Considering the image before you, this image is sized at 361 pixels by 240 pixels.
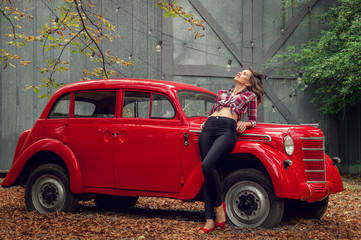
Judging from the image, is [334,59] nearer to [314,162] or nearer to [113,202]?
[314,162]

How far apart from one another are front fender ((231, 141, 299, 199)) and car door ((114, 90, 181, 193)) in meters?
1.02

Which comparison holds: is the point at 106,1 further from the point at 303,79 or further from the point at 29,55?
the point at 303,79

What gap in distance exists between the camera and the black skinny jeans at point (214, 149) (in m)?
5.38

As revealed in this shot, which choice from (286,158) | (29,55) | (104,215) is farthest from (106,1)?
(286,158)

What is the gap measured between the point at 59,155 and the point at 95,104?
83 cm

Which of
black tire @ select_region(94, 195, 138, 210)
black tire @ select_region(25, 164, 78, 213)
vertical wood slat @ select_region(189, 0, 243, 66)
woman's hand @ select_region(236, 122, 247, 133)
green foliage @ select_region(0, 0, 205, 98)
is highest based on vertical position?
vertical wood slat @ select_region(189, 0, 243, 66)

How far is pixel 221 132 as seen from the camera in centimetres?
549

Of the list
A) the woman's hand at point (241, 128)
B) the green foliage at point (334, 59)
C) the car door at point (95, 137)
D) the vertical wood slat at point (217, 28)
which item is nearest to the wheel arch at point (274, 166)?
the woman's hand at point (241, 128)

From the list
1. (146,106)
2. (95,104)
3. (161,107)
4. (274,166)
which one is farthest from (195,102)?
(274,166)

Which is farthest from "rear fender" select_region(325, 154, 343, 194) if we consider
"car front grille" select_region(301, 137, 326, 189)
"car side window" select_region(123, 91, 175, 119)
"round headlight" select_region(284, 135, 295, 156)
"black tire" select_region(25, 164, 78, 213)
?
"black tire" select_region(25, 164, 78, 213)

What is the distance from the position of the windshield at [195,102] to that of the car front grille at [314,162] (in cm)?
146

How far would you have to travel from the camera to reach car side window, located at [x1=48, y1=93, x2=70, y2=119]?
675cm

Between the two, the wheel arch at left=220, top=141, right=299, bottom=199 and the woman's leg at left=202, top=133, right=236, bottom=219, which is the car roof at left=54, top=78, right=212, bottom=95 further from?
the wheel arch at left=220, top=141, right=299, bottom=199

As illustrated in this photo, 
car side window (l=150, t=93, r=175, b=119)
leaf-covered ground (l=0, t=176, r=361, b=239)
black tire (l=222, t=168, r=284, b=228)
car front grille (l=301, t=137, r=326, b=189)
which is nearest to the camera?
leaf-covered ground (l=0, t=176, r=361, b=239)
